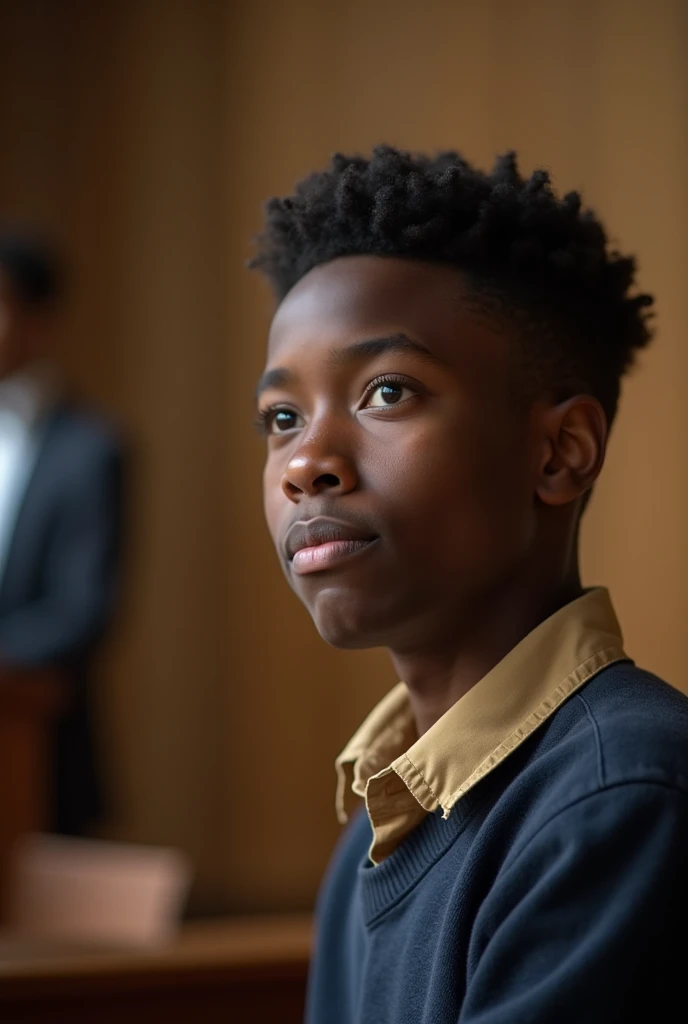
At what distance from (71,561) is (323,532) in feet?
6.37

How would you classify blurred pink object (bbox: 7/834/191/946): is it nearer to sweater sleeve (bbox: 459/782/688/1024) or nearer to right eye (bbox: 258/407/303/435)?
right eye (bbox: 258/407/303/435)

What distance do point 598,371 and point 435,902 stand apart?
16.6 inches

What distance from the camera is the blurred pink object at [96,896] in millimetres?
1793

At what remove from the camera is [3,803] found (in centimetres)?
227

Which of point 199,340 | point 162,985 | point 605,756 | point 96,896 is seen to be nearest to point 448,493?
point 605,756

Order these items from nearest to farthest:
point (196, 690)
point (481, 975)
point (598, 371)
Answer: point (481, 975)
point (598, 371)
point (196, 690)

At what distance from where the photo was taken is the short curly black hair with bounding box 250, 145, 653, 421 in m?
0.90

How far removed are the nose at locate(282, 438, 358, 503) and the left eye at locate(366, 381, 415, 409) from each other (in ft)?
0.16

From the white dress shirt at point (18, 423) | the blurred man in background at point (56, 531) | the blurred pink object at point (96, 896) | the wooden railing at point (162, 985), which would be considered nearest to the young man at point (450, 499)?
the wooden railing at point (162, 985)

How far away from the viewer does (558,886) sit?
69 cm

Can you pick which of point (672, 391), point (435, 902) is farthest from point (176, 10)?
point (435, 902)

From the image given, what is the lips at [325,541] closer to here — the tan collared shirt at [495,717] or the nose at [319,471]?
the nose at [319,471]

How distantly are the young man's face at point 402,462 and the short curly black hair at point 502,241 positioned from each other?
2 centimetres

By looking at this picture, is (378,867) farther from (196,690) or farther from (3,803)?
(196,690)
